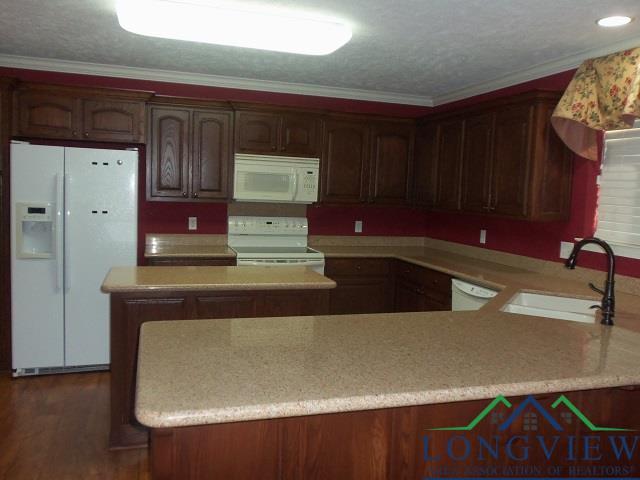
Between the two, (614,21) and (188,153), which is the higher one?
(614,21)

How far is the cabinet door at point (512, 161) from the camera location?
3.58 meters

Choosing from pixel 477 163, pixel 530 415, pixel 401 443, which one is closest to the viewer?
pixel 401 443

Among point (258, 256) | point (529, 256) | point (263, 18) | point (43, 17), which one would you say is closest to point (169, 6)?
point (263, 18)

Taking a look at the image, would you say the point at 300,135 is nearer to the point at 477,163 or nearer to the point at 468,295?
the point at 477,163

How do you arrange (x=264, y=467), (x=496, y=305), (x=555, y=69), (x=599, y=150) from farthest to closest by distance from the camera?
(x=555, y=69), (x=599, y=150), (x=496, y=305), (x=264, y=467)

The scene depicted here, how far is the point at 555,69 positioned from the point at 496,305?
2012mm

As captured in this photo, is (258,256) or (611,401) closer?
(611,401)

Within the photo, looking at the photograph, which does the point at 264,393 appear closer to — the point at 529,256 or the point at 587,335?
the point at 587,335

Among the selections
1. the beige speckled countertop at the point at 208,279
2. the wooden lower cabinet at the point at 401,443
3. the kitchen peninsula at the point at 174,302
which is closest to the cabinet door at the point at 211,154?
the beige speckled countertop at the point at 208,279

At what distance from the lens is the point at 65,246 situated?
3.88m

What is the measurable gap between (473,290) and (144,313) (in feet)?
7.01

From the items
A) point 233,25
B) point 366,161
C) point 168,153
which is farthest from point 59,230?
point 366,161

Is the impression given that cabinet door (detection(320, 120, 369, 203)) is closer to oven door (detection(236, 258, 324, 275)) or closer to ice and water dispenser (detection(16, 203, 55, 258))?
oven door (detection(236, 258, 324, 275))

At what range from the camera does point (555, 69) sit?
370 centimetres
